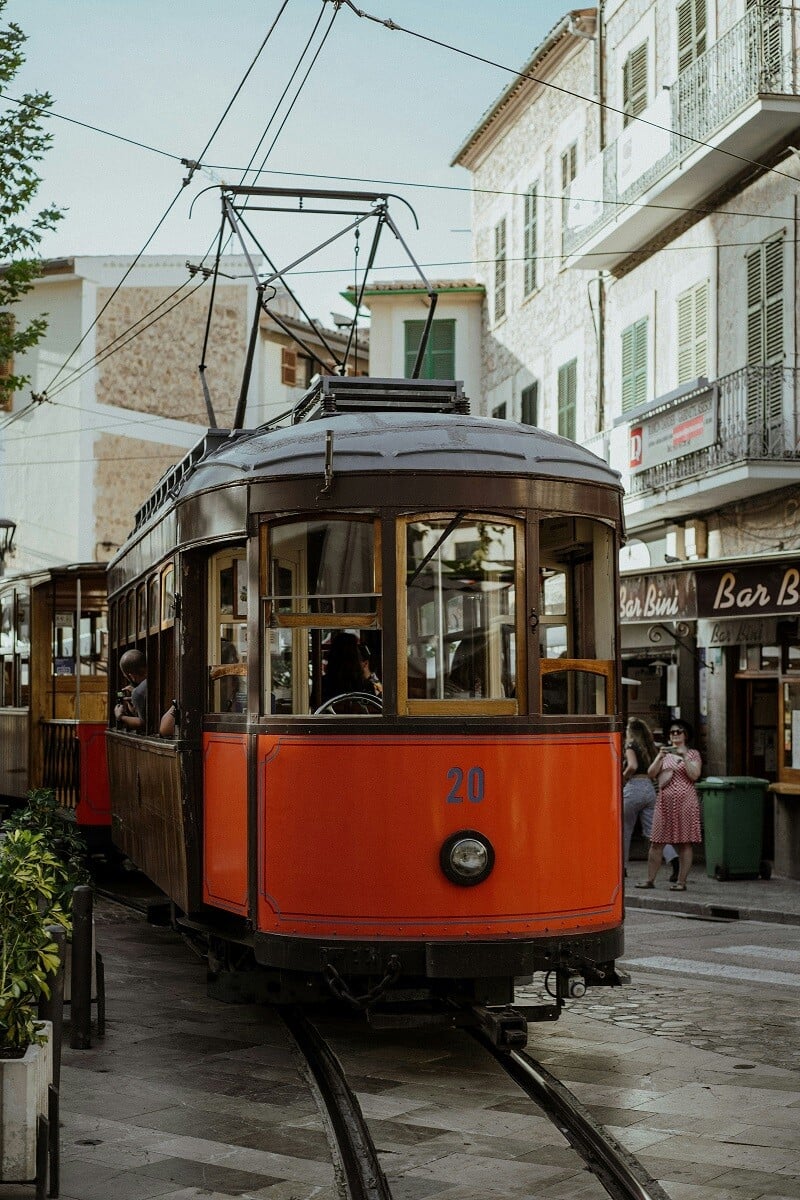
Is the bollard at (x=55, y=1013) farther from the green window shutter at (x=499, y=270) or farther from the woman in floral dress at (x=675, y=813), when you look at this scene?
the green window shutter at (x=499, y=270)

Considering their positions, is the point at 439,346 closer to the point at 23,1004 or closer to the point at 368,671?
the point at 368,671

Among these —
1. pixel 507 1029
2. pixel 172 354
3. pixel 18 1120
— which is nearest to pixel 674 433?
pixel 507 1029

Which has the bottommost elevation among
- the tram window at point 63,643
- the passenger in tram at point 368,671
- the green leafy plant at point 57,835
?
the green leafy plant at point 57,835

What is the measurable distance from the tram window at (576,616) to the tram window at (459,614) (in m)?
0.19

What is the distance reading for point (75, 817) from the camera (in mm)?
16000

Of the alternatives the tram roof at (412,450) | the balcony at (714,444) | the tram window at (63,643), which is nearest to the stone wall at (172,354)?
the balcony at (714,444)

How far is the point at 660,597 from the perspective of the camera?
19.4 metres

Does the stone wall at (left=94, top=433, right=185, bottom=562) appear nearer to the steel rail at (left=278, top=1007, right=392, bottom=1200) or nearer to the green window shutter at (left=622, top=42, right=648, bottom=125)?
the green window shutter at (left=622, top=42, right=648, bottom=125)

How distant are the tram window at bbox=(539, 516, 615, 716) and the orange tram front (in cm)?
1

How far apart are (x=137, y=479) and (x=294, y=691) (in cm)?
2918

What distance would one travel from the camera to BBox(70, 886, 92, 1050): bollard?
8.00 metres

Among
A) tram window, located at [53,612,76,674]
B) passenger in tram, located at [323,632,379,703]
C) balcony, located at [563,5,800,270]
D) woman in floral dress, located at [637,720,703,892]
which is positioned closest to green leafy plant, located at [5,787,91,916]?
passenger in tram, located at [323,632,379,703]

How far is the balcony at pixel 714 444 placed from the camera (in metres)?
17.1

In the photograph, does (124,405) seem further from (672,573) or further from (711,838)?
(711,838)
